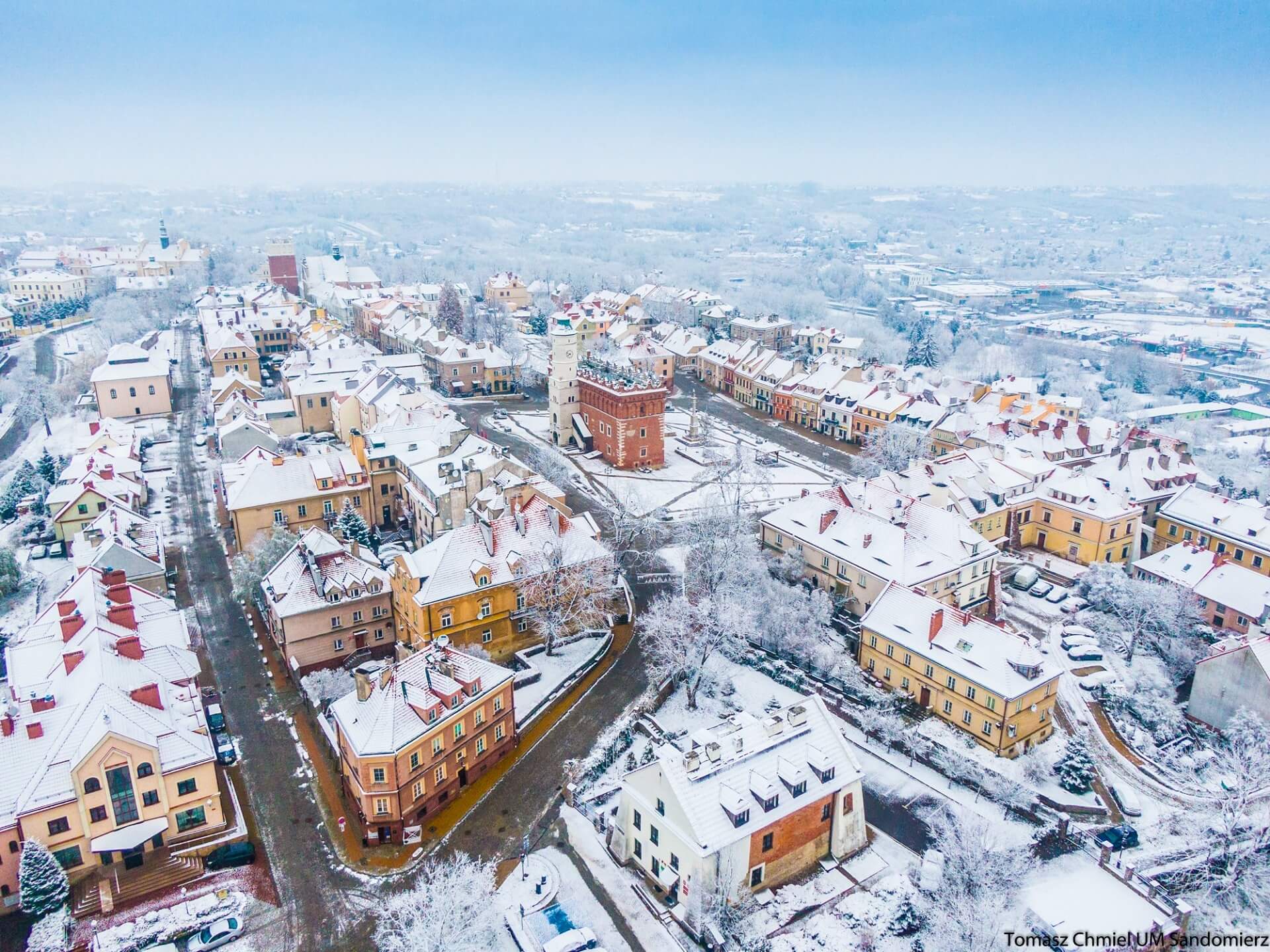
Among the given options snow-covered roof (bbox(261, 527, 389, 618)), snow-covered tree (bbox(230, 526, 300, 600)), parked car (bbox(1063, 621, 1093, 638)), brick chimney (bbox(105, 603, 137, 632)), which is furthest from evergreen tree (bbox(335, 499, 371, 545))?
parked car (bbox(1063, 621, 1093, 638))

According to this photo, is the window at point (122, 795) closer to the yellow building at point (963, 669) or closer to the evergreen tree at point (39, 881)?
the evergreen tree at point (39, 881)

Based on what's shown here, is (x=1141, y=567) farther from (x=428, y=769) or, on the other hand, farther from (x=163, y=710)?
(x=163, y=710)

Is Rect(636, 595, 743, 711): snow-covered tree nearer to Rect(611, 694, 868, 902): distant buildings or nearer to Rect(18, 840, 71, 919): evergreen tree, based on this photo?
Rect(611, 694, 868, 902): distant buildings

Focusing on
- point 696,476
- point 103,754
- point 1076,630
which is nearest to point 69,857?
point 103,754

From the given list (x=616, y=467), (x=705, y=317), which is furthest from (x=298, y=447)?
(x=705, y=317)

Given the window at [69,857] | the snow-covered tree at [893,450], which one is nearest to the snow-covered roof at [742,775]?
the window at [69,857]
